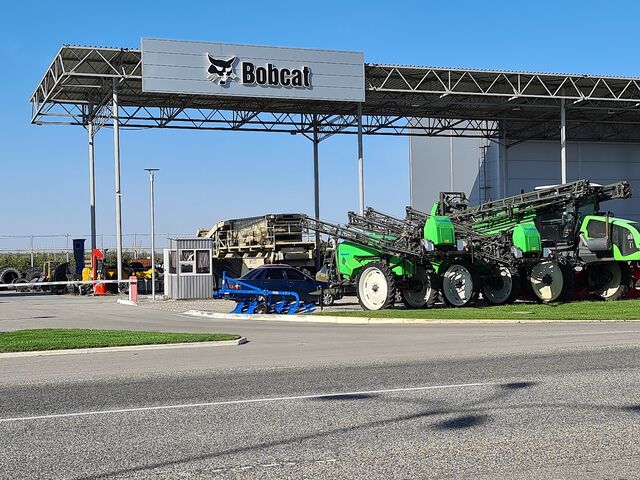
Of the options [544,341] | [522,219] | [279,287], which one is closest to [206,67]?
[279,287]

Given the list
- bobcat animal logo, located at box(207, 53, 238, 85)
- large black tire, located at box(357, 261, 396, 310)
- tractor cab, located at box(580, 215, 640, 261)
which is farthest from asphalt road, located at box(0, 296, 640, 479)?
bobcat animal logo, located at box(207, 53, 238, 85)

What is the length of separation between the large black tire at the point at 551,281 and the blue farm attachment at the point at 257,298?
24.0 feet

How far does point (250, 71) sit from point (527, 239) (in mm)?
17599

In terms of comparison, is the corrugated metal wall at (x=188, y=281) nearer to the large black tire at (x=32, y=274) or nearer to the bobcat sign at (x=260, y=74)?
the bobcat sign at (x=260, y=74)

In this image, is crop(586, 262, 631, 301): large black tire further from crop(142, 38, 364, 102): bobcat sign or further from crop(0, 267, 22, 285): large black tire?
crop(0, 267, 22, 285): large black tire

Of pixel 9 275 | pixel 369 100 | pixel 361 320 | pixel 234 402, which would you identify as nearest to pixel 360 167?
pixel 369 100

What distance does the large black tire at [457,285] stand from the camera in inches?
1021

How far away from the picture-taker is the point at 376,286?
1006 inches

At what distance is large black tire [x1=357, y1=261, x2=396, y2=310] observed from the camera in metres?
25.1

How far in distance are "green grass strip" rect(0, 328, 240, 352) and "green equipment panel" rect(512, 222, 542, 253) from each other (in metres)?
11.4

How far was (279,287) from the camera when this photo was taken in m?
27.3

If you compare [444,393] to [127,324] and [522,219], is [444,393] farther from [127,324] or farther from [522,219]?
[522,219]

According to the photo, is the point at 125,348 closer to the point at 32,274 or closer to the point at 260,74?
the point at 260,74

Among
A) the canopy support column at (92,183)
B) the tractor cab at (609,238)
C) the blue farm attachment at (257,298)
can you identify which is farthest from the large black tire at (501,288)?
the canopy support column at (92,183)
